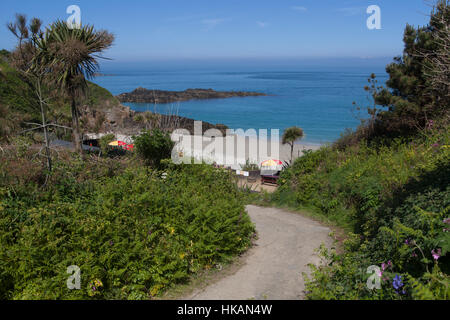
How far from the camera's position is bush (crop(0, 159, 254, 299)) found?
174 inches

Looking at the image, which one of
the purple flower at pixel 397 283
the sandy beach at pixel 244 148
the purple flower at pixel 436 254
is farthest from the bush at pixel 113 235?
the sandy beach at pixel 244 148

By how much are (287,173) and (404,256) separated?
25.1 ft

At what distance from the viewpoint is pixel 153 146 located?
10.3m

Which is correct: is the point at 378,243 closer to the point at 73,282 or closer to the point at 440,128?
the point at 73,282

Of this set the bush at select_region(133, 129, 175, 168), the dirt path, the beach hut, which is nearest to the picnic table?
Answer: the beach hut

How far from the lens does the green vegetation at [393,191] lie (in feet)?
12.6

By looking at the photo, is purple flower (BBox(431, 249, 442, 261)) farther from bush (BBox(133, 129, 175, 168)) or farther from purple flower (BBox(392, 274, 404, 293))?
bush (BBox(133, 129, 175, 168))

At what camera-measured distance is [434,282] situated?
344cm

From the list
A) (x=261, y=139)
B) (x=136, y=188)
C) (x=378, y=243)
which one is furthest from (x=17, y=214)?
(x=261, y=139)

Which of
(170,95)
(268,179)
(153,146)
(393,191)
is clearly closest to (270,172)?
(268,179)

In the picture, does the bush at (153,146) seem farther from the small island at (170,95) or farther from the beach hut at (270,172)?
the small island at (170,95)

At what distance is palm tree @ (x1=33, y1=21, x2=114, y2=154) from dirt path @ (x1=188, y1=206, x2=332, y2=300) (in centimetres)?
879

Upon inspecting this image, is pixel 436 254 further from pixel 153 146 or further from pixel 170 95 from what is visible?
pixel 170 95

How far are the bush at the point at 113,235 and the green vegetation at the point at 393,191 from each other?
1.85 m
